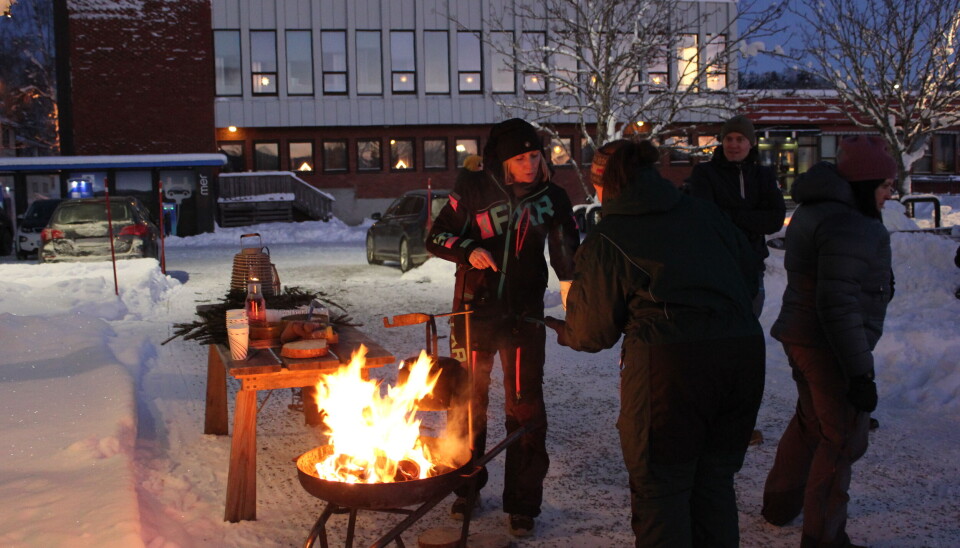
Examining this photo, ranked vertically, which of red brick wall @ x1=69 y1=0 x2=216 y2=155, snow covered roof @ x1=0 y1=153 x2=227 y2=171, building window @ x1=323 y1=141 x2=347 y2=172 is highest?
red brick wall @ x1=69 y1=0 x2=216 y2=155

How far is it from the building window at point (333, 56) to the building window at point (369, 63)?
2.08 ft

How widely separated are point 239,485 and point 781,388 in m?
4.70

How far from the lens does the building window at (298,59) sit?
37.6 meters

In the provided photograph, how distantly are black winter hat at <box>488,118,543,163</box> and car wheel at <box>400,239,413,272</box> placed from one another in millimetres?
13100

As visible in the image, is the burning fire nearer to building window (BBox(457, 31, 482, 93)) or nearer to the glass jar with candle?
the glass jar with candle

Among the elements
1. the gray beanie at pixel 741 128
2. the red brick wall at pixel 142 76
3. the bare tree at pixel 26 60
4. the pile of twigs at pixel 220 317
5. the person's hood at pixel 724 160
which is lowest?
the pile of twigs at pixel 220 317

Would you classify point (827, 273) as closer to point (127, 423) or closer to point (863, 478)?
point (863, 478)

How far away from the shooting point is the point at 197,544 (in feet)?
13.8

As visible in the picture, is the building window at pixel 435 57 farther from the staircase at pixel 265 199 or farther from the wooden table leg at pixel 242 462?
the wooden table leg at pixel 242 462

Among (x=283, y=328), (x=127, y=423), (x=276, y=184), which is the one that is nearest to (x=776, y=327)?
(x=283, y=328)

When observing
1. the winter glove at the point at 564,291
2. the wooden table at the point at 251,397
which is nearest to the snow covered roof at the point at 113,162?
the wooden table at the point at 251,397

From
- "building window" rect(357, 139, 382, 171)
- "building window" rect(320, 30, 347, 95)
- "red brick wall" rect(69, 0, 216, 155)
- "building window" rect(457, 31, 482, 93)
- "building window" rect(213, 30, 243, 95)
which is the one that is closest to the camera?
"red brick wall" rect(69, 0, 216, 155)

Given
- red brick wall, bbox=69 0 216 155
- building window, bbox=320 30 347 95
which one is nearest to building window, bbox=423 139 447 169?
building window, bbox=320 30 347 95

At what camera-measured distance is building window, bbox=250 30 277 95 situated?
122ft
